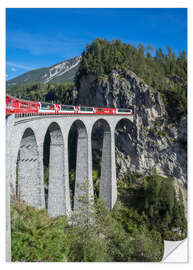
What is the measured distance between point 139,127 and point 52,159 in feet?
50.5

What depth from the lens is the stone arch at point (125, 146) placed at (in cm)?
2744

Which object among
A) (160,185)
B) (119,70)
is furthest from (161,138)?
(119,70)

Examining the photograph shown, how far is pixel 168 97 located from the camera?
25234 mm

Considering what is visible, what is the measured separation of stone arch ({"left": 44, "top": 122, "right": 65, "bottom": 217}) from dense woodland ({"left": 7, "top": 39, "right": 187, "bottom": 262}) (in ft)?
8.18

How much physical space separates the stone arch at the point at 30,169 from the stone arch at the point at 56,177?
11.8ft

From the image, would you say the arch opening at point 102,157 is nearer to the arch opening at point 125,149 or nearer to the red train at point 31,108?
the arch opening at point 125,149

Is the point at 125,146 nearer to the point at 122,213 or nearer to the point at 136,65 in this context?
the point at 122,213

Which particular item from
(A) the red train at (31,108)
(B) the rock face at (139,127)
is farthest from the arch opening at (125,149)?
(A) the red train at (31,108)

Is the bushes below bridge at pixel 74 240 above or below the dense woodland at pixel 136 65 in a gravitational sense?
below

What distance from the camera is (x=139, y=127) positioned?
2683 cm

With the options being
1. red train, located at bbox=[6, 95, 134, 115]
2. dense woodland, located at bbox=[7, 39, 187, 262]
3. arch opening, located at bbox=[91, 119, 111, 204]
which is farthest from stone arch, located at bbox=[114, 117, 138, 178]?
red train, located at bbox=[6, 95, 134, 115]

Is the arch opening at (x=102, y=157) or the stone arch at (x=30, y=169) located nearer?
the stone arch at (x=30, y=169)

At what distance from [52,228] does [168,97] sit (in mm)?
21784
